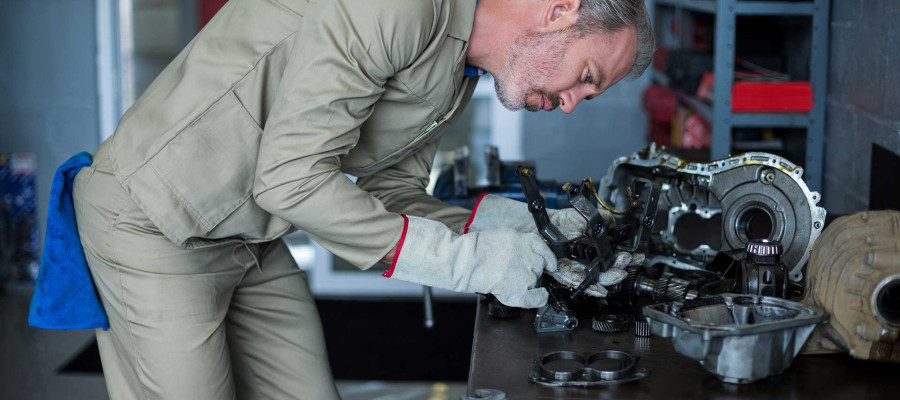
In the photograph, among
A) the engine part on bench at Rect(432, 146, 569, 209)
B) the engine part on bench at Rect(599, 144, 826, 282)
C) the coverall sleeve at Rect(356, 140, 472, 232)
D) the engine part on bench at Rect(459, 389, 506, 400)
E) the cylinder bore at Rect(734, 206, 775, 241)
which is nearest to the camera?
the engine part on bench at Rect(459, 389, 506, 400)

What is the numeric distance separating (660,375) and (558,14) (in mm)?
628

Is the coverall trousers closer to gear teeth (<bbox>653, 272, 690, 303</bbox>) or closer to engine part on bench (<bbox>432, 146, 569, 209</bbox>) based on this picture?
engine part on bench (<bbox>432, 146, 569, 209</bbox>)

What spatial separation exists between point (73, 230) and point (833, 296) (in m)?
1.43

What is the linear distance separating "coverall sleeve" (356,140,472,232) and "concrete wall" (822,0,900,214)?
100cm

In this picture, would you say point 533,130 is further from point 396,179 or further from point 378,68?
point 378,68

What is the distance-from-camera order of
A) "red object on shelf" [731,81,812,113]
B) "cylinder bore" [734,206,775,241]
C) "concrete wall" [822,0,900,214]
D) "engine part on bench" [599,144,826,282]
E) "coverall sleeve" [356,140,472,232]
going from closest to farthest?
"engine part on bench" [599,144,826,282], "cylinder bore" [734,206,775,241], "coverall sleeve" [356,140,472,232], "concrete wall" [822,0,900,214], "red object on shelf" [731,81,812,113]

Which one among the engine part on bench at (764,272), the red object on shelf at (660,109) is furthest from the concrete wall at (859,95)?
the red object on shelf at (660,109)

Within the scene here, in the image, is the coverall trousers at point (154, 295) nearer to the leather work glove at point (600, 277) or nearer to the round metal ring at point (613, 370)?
the leather work glove at point (600, 277)

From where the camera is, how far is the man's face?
1624mm

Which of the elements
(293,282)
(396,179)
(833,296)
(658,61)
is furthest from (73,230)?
(658,61)

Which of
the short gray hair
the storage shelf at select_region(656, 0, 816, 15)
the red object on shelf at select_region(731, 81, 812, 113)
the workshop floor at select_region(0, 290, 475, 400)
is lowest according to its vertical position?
the workshop floor at select_region(0, 290, 475, 400)

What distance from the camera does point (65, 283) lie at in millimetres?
1909

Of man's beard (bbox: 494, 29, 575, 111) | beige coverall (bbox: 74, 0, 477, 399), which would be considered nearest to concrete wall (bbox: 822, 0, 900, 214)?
man's beard (bbox: 494, 29, 575, 111)

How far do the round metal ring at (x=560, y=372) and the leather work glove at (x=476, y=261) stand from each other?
15 cm
